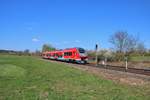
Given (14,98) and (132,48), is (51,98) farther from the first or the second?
(132,48)

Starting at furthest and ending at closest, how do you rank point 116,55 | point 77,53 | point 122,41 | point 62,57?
point 122,41 < point 62,57 < point 116,55 < point 77,53

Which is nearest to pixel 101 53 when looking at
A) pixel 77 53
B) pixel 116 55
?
pixel 116 55

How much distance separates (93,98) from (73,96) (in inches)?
35.1

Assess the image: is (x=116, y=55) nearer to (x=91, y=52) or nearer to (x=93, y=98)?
(x=91, y=52)

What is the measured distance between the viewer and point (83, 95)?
9875mm

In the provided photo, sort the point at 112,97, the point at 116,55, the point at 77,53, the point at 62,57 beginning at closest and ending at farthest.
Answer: the point at 112,97 → the point at 77,53 → the point at 116,55 → the point at 62,57

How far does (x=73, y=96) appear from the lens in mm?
9609

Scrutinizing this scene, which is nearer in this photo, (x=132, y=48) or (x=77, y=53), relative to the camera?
(x=77, y=53)

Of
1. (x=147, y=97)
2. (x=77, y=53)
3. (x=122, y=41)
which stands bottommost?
(x=147, y=97)

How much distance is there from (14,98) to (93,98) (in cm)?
317

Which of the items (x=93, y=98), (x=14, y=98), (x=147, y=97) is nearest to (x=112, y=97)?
(x=93, y=98)

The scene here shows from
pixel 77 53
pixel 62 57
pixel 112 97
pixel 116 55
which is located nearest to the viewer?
pixel 112 97

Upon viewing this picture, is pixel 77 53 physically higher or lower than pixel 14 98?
higher

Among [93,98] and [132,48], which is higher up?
[132,48]
